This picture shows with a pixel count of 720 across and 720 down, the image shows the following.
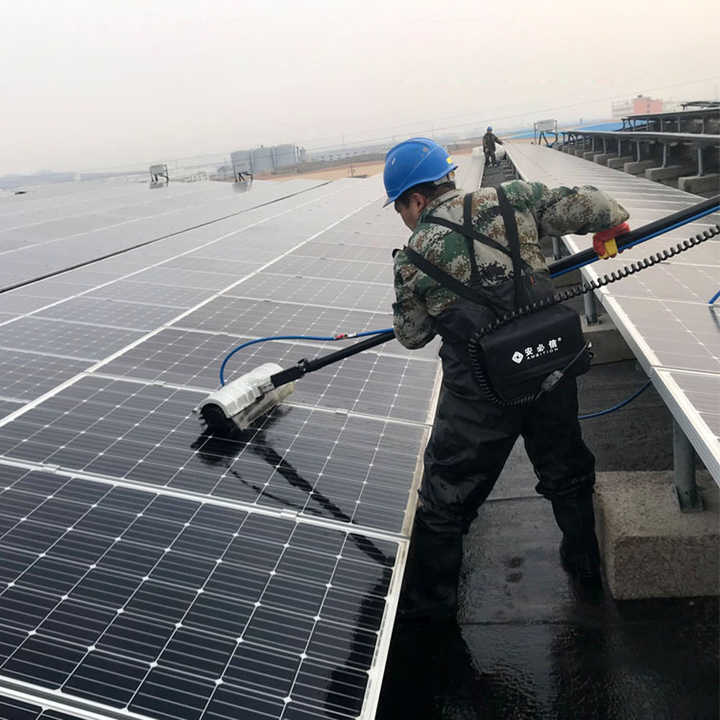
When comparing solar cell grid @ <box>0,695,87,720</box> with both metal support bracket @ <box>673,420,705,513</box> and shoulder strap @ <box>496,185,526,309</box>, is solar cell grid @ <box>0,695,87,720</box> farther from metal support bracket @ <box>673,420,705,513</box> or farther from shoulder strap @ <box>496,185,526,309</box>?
metal support bracket @ <box>673,420,705,513</box>

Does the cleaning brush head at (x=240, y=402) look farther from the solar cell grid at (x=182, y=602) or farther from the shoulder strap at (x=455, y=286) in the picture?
the shoulder strap at (x=455, y=286)

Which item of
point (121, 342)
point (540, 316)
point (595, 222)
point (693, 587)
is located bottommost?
point (693, 587)

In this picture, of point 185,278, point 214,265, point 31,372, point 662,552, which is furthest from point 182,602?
point 214,265

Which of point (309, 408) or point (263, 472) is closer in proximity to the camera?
point (263, 472)

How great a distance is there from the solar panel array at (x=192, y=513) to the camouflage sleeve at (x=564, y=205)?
1946 mm

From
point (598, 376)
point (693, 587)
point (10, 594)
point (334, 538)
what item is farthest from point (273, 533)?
point (598, 376)

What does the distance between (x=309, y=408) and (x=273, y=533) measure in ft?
5.58

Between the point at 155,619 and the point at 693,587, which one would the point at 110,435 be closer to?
the point at 155,619

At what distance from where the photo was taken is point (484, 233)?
14.3ft

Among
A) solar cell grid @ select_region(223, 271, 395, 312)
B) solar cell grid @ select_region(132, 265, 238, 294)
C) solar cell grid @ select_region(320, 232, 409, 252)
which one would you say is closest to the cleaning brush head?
solar cell grid @ select_region(223, 271, 395, 312)

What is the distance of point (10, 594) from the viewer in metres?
3.49

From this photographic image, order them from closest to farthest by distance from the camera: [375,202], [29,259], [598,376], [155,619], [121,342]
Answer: [155,619] < [121,342] < [598,376] < [29,259] < [375,202]

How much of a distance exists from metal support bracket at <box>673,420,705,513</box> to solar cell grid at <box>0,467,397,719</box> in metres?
2.70

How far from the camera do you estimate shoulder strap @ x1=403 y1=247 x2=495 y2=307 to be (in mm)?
4301
